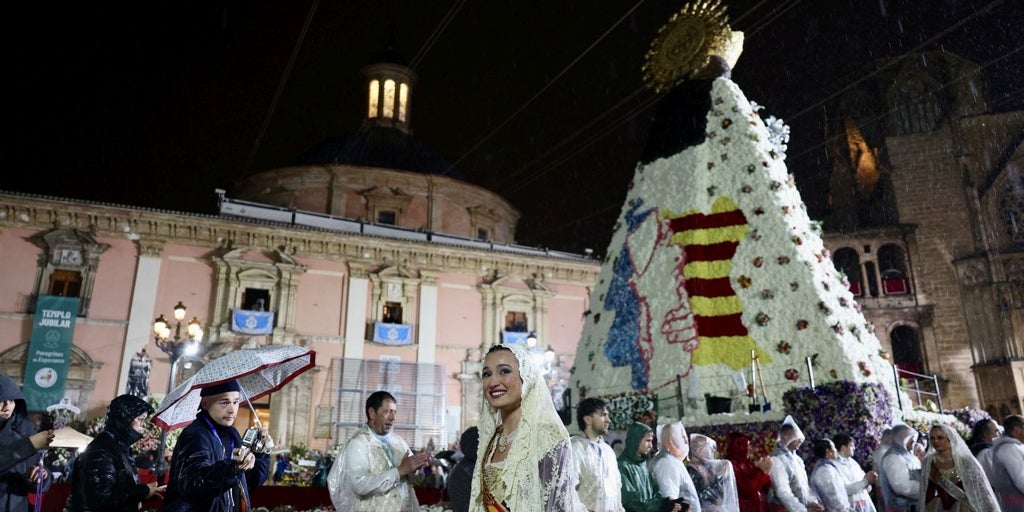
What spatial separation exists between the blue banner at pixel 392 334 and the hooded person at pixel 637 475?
18001 millimetres

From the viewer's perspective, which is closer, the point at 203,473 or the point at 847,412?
the point at 203,473

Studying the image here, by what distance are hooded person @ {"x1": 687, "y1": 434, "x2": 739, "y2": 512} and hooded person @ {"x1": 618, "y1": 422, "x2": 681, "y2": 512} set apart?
2.48 ft

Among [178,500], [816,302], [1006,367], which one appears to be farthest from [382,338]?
[1006,367]

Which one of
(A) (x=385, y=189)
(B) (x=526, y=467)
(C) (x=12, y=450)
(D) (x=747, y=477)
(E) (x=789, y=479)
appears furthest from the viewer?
(A) (x=385, y=189)

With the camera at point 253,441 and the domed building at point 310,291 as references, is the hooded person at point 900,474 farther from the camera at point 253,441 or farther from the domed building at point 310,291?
the domed building at point 310,291

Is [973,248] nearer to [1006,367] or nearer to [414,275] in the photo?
[1006,367]

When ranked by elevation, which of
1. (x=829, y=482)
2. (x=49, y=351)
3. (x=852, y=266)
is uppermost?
(x=852, y=266)

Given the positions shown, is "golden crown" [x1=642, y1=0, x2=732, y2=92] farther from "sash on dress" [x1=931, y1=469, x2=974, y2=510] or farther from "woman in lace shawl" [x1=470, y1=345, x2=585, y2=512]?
"woman in lace shawl" [x1=470, y1=345, x2=585, y2=512]

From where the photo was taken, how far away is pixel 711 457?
17.2 feet

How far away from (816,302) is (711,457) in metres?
5.08

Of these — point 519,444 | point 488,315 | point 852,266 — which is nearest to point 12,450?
point 519,444

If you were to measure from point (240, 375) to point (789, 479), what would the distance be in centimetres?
475

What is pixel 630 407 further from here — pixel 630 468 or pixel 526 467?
pixel 526 467

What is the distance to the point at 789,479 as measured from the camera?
5.79 m
